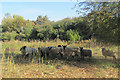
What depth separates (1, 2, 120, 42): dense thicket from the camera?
5.44 metres

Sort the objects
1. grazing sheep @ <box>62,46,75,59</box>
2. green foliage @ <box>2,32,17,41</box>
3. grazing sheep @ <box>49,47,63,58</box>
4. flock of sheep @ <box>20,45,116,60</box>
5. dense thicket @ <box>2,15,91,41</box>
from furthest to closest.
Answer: green foliage @ <box>2,32,17,41</box> → dense thicket @ <box>2,15,91,41</box> → grazing sheep @ <box>49,47,63,58</box> → grazing sheep @ <box>62,46,75,59</box> → flock of sheep @ <box>20,45,116,60</box>

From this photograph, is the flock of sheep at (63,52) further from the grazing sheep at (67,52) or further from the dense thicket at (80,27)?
the dense thicket at (80,27)

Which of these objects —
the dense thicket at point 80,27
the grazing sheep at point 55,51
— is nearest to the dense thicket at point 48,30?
the dense thicket at point 80,27

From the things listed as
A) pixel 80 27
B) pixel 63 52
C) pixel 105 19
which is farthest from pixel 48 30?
pixel 105 19

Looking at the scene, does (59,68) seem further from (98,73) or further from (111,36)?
(111,36)

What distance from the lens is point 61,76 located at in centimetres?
454

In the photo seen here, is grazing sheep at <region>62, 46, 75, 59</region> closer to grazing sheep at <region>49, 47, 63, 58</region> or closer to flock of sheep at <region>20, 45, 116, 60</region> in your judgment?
flock of sheep at <region>20, 45, 116, 60</region>

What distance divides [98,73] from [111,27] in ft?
7.60

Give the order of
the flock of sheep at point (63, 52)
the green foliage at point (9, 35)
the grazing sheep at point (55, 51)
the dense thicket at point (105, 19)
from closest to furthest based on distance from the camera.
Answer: the dense thicket at point (105, 19), the flock of sheep at point (63, 52), the grazing sheep at point (55, 51), the green foliage at point (9, 35)

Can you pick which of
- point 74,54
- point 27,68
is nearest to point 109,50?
point 74,54

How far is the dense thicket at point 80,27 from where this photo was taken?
544 cm

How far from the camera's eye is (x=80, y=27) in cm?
1259

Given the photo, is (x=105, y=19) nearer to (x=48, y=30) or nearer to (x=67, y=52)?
(x=67, y=52)

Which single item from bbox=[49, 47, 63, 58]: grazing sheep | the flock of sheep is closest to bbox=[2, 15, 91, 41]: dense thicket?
the flock of sheep
